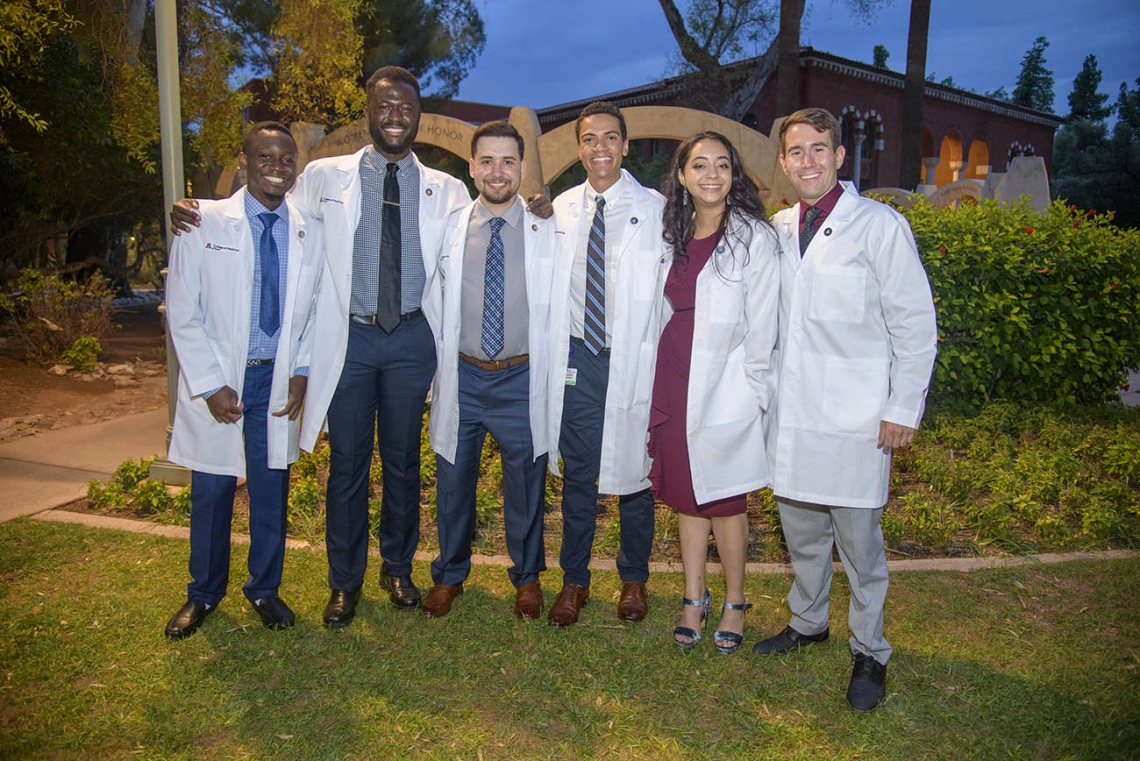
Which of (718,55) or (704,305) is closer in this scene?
(704,305)

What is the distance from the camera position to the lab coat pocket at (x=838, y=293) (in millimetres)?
3166

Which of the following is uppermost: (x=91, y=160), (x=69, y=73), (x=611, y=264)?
(x=69, y=73)

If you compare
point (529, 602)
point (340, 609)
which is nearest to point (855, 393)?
point (529, 602)

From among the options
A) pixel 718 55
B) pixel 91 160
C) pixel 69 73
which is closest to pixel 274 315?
pixel 69 73

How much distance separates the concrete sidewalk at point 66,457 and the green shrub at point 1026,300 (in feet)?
20.3

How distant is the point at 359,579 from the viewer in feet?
13.0

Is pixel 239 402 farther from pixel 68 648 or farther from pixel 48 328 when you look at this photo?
pixel 48 328

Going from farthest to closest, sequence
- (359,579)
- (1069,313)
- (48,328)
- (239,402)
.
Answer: (48,328)
(1069,313)
(359,579)
(239,402)

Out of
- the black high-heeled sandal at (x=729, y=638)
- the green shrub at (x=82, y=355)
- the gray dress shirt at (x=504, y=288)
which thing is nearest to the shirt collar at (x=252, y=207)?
the gray dress shirt at (x=504, y=288)

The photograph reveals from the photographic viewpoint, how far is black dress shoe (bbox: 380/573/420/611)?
13.1 feet

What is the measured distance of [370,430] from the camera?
3910 millimetres

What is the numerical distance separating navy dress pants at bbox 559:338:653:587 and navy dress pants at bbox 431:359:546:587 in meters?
0.15

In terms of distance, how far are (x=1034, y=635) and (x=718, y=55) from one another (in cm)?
1752

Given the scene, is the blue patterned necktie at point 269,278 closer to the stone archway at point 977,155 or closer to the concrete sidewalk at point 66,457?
the concrete sidewalk at point 66,457
